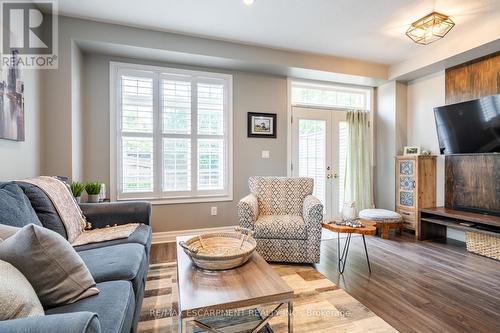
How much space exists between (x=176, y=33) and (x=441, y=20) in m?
2.85

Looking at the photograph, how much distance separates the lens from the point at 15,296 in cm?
77

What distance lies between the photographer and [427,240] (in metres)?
3.45

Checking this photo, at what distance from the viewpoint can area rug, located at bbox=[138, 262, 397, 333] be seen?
1.60 m

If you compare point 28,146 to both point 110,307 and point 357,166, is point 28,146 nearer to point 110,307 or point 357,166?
point 110,307

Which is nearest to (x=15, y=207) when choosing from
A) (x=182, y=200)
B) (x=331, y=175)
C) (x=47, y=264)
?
(x=47, y=264)

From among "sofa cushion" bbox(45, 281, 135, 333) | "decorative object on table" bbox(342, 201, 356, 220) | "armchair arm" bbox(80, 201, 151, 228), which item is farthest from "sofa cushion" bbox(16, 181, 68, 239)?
"decorative object on table" bbox(342, 201, 356, 220)

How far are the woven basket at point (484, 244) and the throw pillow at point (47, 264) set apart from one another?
12.1 ft

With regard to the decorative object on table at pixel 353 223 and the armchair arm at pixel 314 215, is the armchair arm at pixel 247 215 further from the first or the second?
the decorative object on table at pixel 353 223

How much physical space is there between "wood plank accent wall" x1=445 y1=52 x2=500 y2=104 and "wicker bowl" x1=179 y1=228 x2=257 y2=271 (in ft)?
11.5

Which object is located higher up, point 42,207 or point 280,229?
point 42,207

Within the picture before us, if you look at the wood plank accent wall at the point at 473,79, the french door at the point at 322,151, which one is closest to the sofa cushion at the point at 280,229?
the french door at the point at 322,151

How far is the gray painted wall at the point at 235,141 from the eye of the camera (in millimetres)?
3152

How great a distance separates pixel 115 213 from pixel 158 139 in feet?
4.50

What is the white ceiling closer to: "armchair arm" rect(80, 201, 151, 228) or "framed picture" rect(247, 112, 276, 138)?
"framed picture" rect(247, 112, 276, 138)
